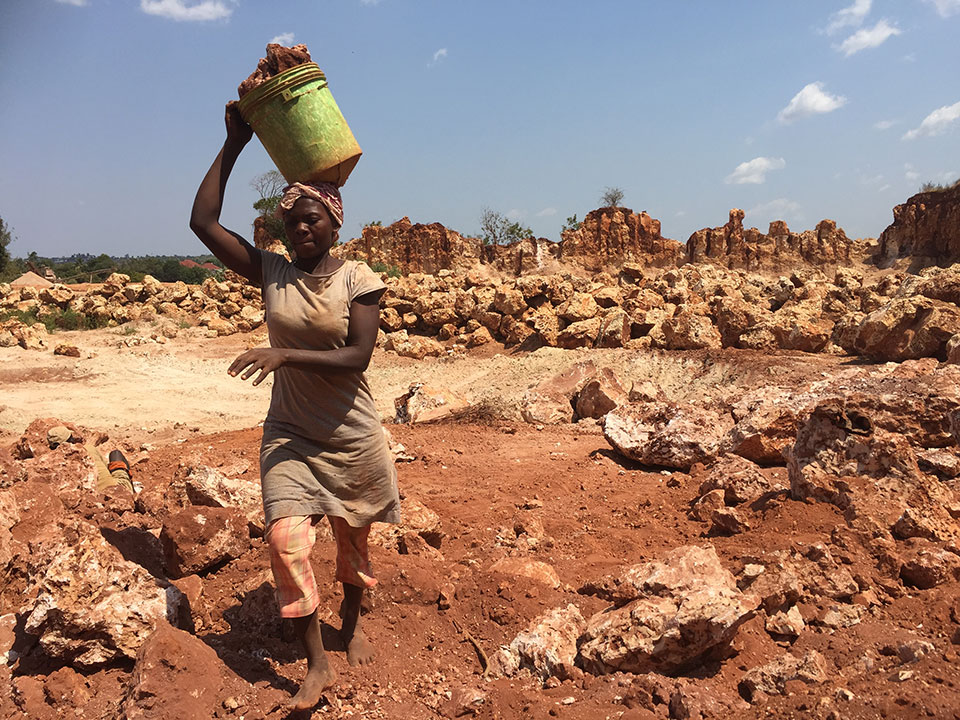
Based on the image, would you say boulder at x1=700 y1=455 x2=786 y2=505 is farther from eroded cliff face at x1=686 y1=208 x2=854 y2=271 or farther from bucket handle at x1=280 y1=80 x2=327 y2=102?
eroded cliff face at x1=686 y1=208 x2=854 y2=271

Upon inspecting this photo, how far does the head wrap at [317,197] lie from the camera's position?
2355mm

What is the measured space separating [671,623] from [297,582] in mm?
1251

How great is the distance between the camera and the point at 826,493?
3.38 metres

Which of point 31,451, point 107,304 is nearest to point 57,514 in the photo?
point 31,451

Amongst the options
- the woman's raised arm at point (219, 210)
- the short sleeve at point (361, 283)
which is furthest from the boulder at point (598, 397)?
the woman's raised arm at point (219, 210)

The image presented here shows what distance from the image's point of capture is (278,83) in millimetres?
2355

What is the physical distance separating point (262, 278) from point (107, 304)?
16.8 metres

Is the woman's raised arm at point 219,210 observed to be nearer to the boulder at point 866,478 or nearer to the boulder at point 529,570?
the boulder at point 529,570

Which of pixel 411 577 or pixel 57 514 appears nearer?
pixel 411 577

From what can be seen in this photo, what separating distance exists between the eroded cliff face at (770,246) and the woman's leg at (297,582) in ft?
100

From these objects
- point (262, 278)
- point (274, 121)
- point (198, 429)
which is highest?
point (274, 121)

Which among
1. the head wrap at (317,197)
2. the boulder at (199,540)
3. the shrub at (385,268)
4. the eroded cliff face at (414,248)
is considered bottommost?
the boulder at (199,540)

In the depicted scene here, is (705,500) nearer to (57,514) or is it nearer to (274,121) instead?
(274,121)

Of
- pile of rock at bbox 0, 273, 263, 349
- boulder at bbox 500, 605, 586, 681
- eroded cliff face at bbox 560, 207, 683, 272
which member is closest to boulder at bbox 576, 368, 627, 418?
boulder at bbox 500, 605, 586, 681
